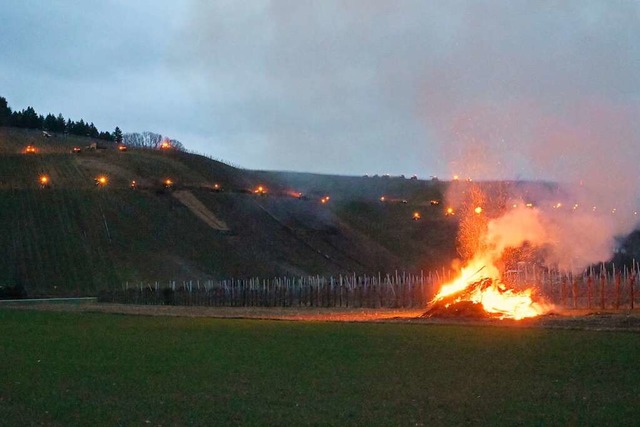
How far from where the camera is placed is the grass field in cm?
1299

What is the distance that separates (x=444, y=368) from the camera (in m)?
18.5

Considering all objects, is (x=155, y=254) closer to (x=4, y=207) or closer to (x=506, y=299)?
(x=4, y=207)

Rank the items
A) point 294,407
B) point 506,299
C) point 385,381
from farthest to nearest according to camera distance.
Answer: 1. point 506,299
2. point 385,381
3. point 294,407

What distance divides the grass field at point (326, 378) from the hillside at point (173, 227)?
187ft

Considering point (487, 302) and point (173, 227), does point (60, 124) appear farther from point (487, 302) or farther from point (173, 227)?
point (487, 302)

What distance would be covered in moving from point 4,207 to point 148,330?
7216 cm

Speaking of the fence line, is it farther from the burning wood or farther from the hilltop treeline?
the hilltop treeline

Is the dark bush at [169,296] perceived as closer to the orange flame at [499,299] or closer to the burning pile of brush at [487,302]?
the orange flame at [499,299]

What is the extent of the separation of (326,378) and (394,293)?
33576 mm

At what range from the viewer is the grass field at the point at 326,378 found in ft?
42.6

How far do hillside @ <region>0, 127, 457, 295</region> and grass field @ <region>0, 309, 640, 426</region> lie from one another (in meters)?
56.9

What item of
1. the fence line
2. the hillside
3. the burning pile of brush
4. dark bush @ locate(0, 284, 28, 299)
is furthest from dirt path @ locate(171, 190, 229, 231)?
the burning pile of brush

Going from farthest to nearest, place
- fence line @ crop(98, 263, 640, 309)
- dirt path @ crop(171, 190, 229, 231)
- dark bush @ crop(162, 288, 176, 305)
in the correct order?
dirt path @ crop(171, 190, 229, 231) → dark bush @ crop(162, 288, 176, 305) → fence line @ crop(98, 263, 640, 309)

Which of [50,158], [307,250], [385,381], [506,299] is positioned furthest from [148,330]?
[50,158]
